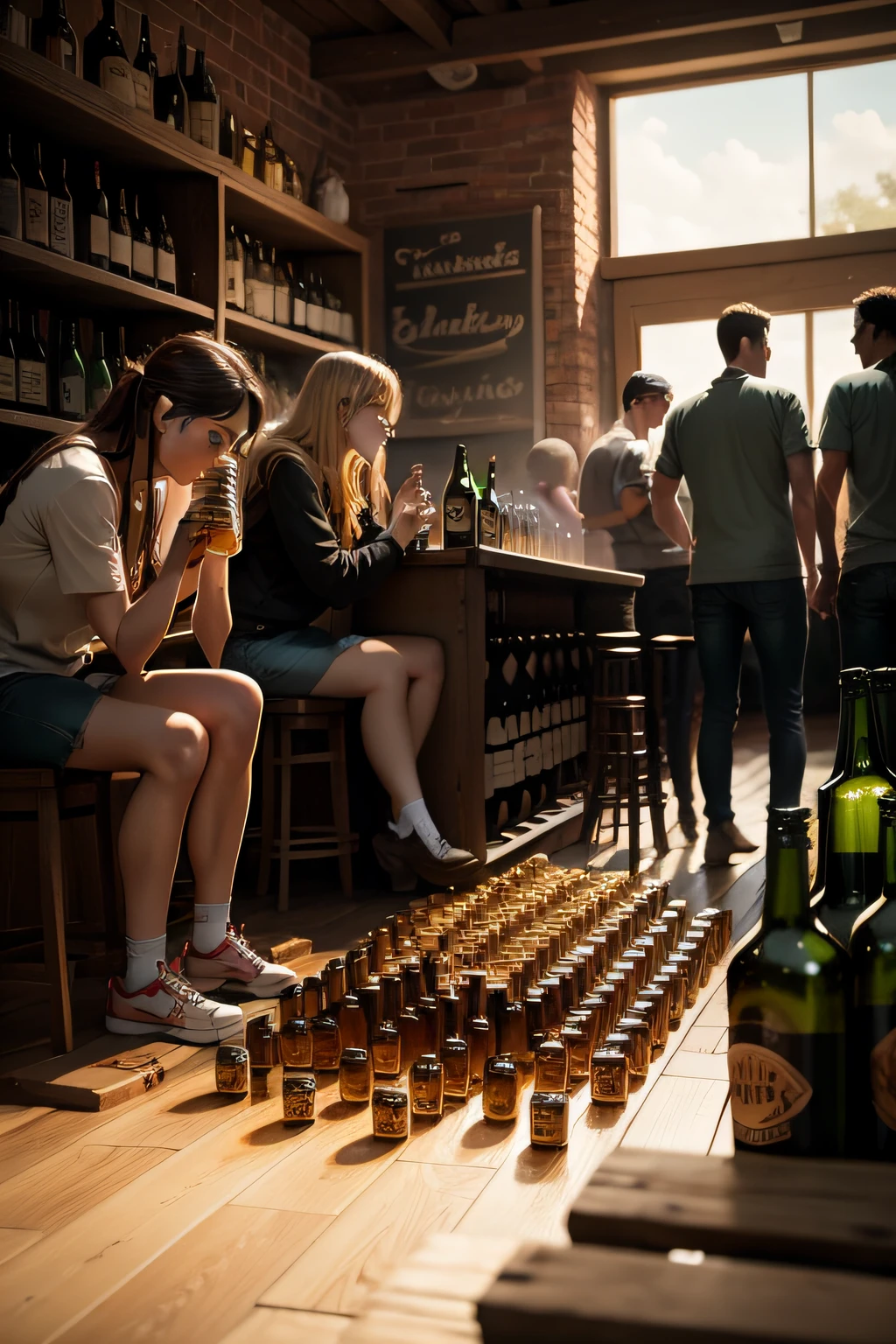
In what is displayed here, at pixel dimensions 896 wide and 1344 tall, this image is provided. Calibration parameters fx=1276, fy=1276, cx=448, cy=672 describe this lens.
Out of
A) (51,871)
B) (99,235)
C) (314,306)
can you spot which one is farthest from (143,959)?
(314,306)

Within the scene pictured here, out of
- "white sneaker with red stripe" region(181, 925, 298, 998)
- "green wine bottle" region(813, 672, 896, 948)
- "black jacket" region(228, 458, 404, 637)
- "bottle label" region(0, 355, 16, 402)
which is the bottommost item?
"white sneaker with red stripe" region(181, 925, 298, 998)

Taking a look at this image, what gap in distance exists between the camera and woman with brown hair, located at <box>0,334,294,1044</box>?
213 centimetres

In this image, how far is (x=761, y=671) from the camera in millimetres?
3713

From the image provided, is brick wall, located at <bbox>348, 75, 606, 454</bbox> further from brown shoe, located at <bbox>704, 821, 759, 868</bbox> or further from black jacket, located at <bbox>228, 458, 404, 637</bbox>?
black jacket, located at <bbox>228, 458, 404, 637</bbox>

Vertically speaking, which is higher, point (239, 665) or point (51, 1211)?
point (239, 665)

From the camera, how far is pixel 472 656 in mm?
3312

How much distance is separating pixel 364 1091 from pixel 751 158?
20.0ft

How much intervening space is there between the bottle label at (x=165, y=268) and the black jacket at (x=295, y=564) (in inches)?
72.0

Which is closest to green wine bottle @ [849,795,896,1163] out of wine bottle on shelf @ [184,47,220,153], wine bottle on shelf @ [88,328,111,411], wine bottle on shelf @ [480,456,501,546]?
wine bottle on shelf @ [480,456,501,546]

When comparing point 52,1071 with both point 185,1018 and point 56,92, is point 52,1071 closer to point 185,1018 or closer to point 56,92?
point 185,1018

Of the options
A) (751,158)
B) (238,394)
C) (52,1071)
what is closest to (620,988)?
(52,1071)

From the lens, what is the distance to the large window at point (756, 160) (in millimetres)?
6500

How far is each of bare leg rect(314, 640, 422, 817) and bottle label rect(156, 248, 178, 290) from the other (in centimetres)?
214

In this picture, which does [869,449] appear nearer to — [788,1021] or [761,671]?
[761,671]
